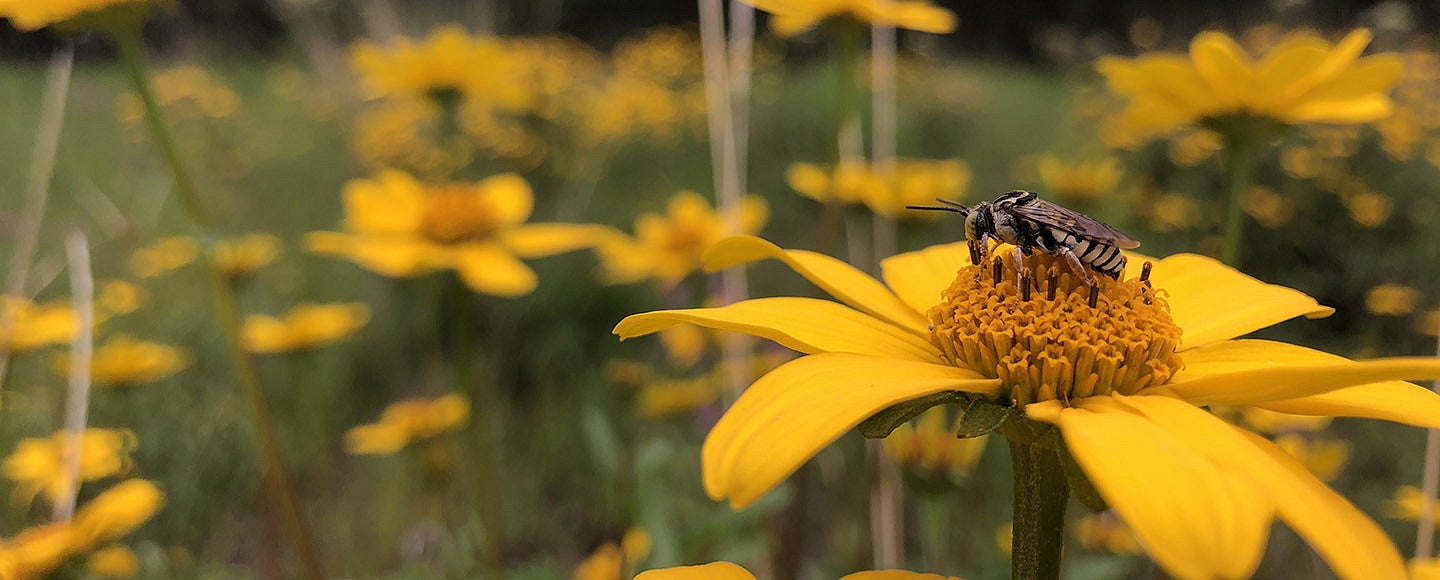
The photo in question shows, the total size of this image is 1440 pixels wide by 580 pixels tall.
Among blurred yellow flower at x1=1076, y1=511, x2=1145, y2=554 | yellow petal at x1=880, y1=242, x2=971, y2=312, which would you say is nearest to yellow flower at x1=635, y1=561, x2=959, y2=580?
yellow petal at x1=880, y1=242, x2=971, y2=312

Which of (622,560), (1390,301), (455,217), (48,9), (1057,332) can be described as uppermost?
(48,9)

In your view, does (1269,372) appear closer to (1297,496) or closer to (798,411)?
(1297,496)

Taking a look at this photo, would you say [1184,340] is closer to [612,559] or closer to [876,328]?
[876,328]

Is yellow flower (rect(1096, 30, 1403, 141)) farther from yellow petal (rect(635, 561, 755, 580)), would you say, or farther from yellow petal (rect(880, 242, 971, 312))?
yellow petal (rect(635, 561, 755, 580))

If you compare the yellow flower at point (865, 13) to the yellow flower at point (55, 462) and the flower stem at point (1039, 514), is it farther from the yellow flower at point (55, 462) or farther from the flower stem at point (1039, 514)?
the yellow flower at point (55, 462)

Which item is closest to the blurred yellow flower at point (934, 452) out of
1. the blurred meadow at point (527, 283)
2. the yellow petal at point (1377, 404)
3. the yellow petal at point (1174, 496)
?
the blurred meadow at point (527, 283)

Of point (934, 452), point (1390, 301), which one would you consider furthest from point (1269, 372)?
point (1390, 301)
